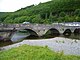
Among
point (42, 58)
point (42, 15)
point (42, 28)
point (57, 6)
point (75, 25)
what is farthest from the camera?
point (57, 6)

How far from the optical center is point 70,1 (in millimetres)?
180625

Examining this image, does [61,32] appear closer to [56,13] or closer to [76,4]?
[56,13]

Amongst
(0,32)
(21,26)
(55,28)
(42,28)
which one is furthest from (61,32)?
(0,32)

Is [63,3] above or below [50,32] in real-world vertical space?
above

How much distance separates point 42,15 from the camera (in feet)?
540

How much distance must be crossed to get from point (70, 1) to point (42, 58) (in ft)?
490

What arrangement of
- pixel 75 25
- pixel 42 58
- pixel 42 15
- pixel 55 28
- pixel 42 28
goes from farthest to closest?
1. pixel 42 15
2. pixel 75 25
3. pixel 55 28
4. pixel 42 28
5. pixel 42 58

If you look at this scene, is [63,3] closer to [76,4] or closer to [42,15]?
[76,4]

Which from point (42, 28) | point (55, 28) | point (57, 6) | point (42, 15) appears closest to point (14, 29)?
point (42, 28)

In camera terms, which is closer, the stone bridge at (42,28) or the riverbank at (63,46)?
the riverbank at (63,46)

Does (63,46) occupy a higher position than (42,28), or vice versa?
(63,46)

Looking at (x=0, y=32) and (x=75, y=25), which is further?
(x=75, y=25)

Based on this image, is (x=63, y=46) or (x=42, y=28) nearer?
(x=63, y=46)

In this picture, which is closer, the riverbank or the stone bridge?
the riverbank
